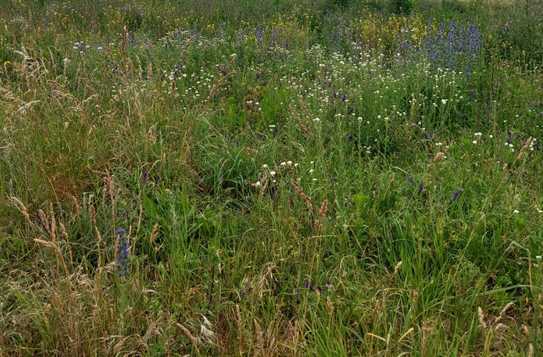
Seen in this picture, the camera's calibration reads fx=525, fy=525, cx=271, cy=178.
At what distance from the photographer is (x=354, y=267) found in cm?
257

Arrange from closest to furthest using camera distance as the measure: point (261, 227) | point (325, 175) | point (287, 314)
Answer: point (287, 314) < point (261, 227) < point (325, 175)

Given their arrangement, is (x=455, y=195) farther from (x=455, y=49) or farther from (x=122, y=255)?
(x=455, y=49)

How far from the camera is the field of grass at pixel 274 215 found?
6.84 feet

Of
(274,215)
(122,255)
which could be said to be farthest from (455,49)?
(122,255)

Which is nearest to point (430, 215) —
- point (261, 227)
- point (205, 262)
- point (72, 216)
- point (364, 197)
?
point (364, 197)

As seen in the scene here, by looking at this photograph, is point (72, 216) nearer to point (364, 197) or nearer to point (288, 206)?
point (288, 206)

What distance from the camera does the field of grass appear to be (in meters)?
2.09

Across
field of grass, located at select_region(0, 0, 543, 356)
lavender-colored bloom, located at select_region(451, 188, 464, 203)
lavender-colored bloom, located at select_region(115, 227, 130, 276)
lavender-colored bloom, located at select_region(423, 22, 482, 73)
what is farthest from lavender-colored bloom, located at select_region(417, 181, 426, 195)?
lavender-colored bloom, located at select_region(423, 22, 482, 73)

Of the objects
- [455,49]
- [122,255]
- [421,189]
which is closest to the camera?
[122,255]

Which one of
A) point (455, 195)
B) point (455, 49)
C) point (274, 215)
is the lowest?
point (274, 215)

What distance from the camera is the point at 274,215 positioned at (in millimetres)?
2654

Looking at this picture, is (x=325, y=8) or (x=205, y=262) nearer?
(x=205, y=262)

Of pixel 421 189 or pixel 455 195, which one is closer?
pixel 455 195

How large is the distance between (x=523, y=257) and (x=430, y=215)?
1.53 ft
